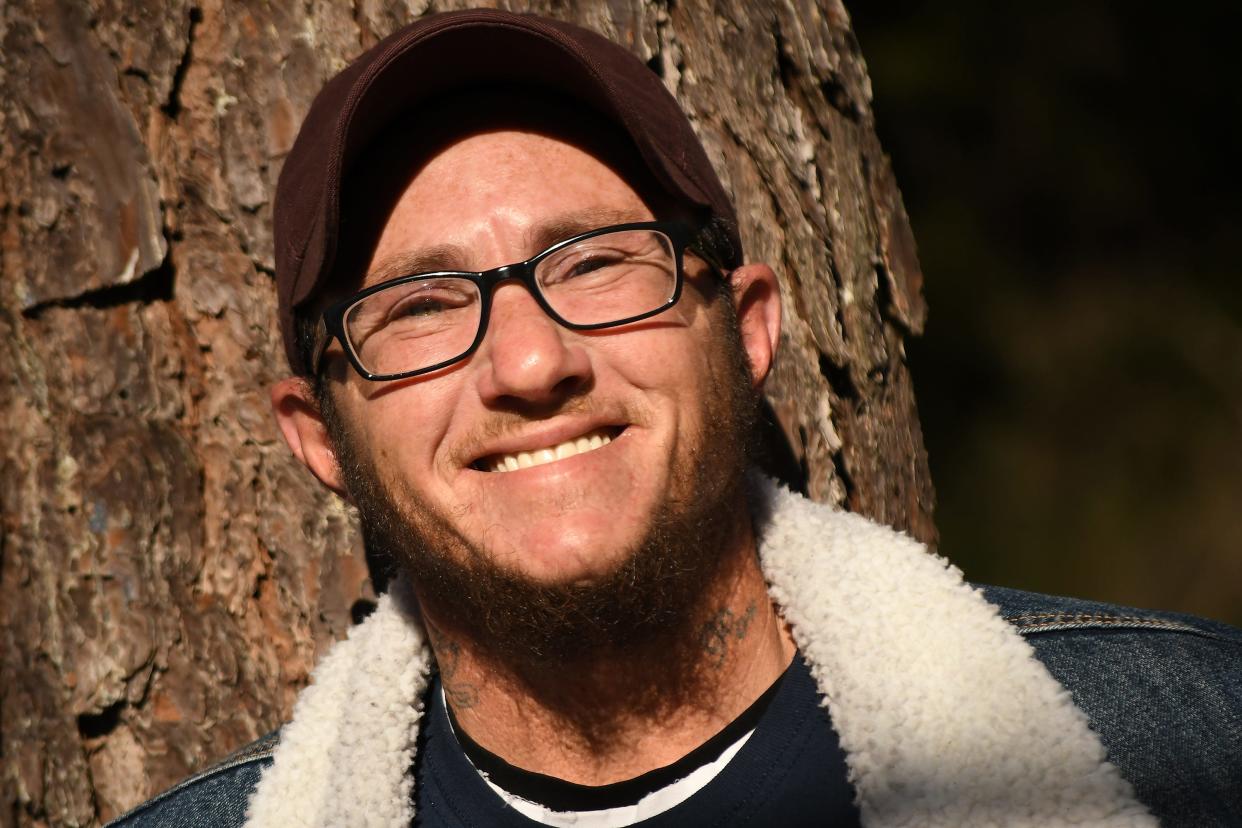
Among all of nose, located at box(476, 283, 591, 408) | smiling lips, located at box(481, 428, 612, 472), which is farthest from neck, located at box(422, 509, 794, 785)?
nose, located at box(476, 283, 591, 408)

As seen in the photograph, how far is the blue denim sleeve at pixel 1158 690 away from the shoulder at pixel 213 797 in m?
1.36

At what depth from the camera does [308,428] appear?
82.5 inches

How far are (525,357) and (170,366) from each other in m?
0.90

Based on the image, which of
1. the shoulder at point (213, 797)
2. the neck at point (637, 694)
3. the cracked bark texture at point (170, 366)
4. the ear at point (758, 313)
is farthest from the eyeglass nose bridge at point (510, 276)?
the shoulder at point (213, 797)

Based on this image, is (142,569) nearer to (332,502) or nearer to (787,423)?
(332,502)

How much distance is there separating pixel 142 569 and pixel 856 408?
1.46m

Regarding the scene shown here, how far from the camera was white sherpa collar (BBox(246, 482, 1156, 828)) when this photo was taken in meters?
1.60

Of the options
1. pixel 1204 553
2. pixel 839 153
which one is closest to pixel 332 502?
pixel 839 153

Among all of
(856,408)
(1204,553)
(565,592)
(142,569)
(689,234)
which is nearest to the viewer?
(565,592)

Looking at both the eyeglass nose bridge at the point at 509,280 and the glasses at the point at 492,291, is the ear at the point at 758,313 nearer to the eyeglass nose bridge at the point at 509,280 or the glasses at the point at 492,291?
the glasses at the point at 492,291

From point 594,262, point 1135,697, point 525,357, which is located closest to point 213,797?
A: point 525,357

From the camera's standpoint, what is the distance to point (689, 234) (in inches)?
73.8

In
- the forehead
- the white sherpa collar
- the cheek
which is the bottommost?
the white sherpa collar

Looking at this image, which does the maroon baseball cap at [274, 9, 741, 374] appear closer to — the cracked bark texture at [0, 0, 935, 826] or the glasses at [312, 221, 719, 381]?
the glasses at [312, 221, 719, 381]
